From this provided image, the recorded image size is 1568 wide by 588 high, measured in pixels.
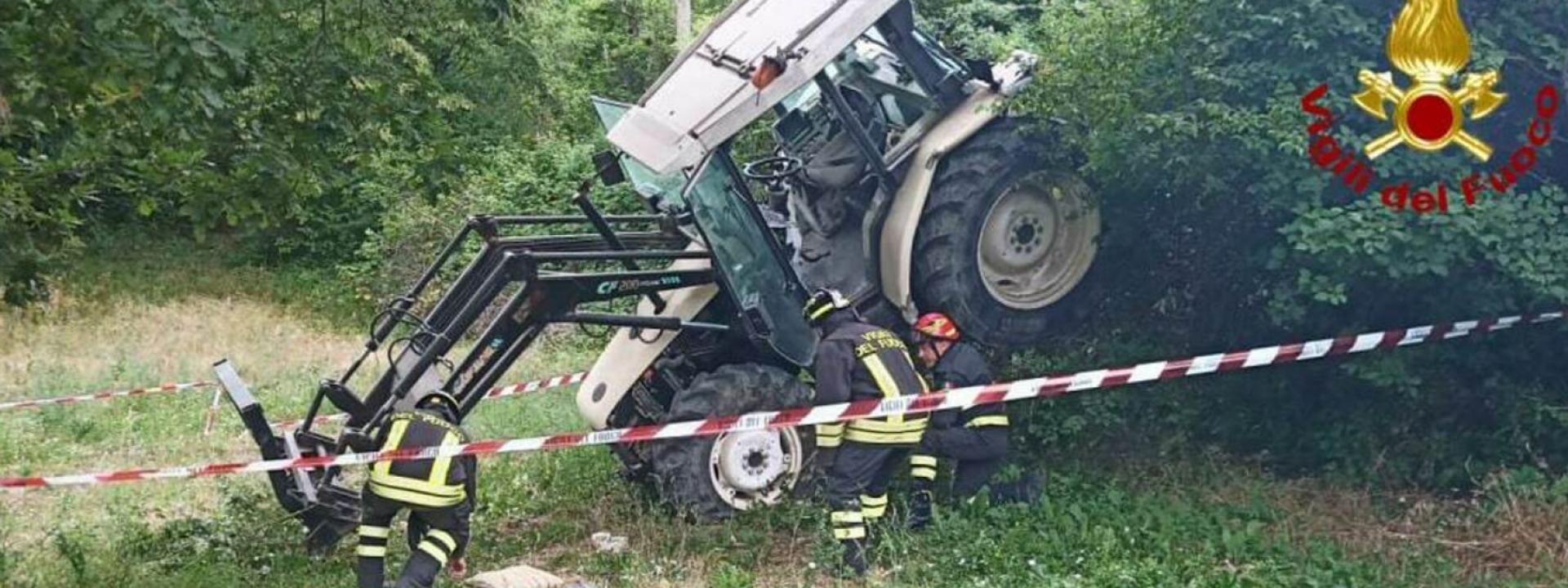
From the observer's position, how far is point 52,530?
787 cm

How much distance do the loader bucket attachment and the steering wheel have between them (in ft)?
8.51

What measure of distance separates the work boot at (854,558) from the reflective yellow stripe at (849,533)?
2 centimetres

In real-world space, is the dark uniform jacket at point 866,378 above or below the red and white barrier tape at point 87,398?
below

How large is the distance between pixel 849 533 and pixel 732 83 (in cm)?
224

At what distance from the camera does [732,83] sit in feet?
24.6

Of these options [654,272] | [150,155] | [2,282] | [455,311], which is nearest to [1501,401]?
[654,272]

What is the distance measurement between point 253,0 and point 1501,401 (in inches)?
255

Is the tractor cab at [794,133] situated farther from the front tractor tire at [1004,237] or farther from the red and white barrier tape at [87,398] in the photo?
the red and white barrier tape at [87,398]

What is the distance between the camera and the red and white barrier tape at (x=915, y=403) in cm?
711

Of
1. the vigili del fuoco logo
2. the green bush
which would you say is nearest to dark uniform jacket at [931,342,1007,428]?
the green bush

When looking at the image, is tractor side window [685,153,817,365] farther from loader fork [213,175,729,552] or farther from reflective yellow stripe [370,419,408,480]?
reflective yellow stripe [370,419,408,480]

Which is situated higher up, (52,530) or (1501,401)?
(52,530)

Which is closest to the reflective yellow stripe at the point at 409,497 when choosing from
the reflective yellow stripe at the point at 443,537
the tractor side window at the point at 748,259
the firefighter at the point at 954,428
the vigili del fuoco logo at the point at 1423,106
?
the reflective yellow stripe at the point at 443,537

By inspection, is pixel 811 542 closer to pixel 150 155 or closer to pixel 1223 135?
pixel 1223 135
